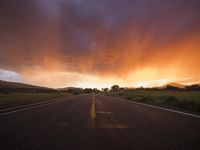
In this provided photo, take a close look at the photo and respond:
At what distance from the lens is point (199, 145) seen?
12.0ft

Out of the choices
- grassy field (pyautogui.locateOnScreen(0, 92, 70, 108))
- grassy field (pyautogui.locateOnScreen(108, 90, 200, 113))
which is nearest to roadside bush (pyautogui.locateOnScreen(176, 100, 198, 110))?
grassy field (pyautogui.locateOnScreen(108, 90, 200, 113))

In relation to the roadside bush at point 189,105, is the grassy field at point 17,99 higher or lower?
higher

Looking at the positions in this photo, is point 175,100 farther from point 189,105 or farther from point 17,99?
point 17,99

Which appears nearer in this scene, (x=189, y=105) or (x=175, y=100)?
(x=189, y=105)

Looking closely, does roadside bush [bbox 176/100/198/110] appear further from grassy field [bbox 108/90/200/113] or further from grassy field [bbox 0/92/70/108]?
grassy field [bbox 0/92/70/108]

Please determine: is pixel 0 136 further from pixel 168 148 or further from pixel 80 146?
pixel 168 148

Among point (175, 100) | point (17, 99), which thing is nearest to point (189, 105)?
point (175, 100)

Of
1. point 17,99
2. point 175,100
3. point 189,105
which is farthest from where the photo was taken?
point 17,99

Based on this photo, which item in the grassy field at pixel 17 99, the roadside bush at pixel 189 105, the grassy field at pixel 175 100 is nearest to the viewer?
the roadside bush at pixel 189 105

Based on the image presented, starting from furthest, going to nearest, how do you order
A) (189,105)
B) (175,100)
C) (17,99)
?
1. (17,99)
2. (175,100)
3. (189,105)

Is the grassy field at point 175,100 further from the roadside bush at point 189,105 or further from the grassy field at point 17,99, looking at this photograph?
the grassy field at point 17,99

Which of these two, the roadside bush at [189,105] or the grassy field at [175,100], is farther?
Result: the grassy field at [175,100]

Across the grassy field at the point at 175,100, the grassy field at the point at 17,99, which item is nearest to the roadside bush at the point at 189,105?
the grassy field at the point at 175,100

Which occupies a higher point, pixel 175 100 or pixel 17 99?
pixel 17 99
